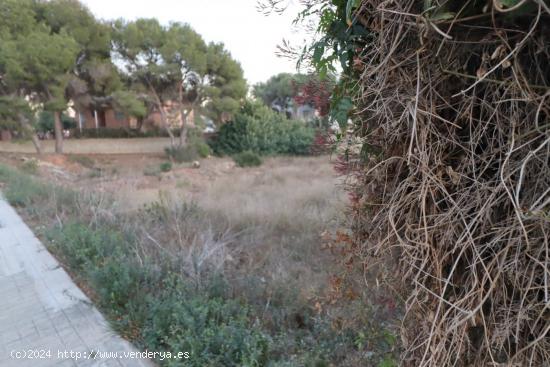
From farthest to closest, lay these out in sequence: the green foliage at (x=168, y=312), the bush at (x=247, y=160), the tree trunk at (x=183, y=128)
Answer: the tree trunk at (x=183, y=128) < the bush at (x=247, y=160) < the green foliage at (x=168, y=312)

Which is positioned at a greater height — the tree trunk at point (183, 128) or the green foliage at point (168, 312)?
the tree trunk at point (183, 128)

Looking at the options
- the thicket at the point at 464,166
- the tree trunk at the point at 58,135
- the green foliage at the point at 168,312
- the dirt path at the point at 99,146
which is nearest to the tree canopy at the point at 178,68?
the dirt path at the point at 99,146

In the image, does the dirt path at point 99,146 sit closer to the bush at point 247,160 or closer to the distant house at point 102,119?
the distant house at point 102,119

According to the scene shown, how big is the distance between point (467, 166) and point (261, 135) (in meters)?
22.7

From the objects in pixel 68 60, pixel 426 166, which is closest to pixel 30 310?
pixel 426 166

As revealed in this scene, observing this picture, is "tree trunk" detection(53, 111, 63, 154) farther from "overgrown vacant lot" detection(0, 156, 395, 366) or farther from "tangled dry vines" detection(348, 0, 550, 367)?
"tangled dry vines" detection(348, 0, 550, 367)

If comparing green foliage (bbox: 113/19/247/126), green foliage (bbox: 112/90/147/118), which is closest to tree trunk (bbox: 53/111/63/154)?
green foliage (bbox: 112/90/147/118)

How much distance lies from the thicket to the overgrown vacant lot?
2.30ft

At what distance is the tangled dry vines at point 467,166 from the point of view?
90cm

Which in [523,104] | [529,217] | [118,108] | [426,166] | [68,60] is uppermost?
[68,60]

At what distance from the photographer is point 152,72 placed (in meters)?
19.0

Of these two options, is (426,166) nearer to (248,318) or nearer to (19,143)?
(248,318)

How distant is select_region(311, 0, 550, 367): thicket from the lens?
0.91 m

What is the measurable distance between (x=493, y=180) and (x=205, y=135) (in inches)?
987
